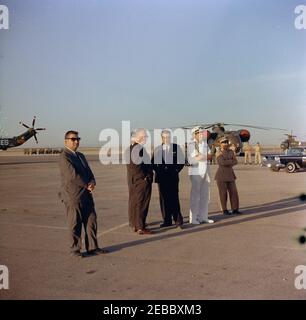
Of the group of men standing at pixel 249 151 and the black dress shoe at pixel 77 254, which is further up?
the group of men standing at pixel 249 151

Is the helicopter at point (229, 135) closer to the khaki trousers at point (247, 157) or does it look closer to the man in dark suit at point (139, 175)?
the khaki trousers at point (247, 157)

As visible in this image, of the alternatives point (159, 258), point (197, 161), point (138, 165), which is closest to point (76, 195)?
point (159, 258)

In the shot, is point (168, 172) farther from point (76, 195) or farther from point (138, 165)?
point (76, 195)

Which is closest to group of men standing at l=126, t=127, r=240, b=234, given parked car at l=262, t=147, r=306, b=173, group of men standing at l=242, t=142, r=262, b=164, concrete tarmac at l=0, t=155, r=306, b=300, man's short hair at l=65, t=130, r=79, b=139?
concrete tarmac at l=0, t=155, r=306, b=300

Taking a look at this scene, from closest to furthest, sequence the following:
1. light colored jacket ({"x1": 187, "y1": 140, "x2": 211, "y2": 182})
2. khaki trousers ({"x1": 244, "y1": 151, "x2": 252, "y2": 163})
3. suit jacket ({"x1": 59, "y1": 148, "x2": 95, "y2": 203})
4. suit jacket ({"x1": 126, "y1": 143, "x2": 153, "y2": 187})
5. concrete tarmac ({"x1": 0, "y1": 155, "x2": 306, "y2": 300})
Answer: concrete tarmac ({"x1": 0, "y1": 155, "x2": 306, "y2": 300}) < suit jacket ({"x1": 59, "y1": 148, "x2": 95, "y2": 203}) < suit jacket ({"x1": 126, "y1": 143, "x2": 153, "y2": 187}) < light colored jacket ({"x1": 187, "y1": 140, "x2": 211, "y2": 182}) < khaki trousers ({"x1": 244, "y1": 151, "x2": 252, "y2": 163})

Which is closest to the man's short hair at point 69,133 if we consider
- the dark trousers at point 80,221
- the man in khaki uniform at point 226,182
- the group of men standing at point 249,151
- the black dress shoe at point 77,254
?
the dark trousers at point 80,221

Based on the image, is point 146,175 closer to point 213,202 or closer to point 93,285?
point 93,285

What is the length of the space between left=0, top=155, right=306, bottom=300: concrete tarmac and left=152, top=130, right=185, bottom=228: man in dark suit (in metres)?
0.42

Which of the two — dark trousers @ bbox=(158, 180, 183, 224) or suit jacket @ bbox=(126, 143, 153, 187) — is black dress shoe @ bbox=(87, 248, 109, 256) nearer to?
suit jacket @ bbox=(126, 143, 153, 187)

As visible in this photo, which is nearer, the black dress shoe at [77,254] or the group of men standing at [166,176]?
the black dress shoe at [77,254]

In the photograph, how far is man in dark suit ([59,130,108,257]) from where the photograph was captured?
554cm

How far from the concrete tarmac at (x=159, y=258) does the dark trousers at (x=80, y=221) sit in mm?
227

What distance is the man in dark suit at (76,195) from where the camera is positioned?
5535 mm

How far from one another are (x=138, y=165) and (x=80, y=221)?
1.86 meters
